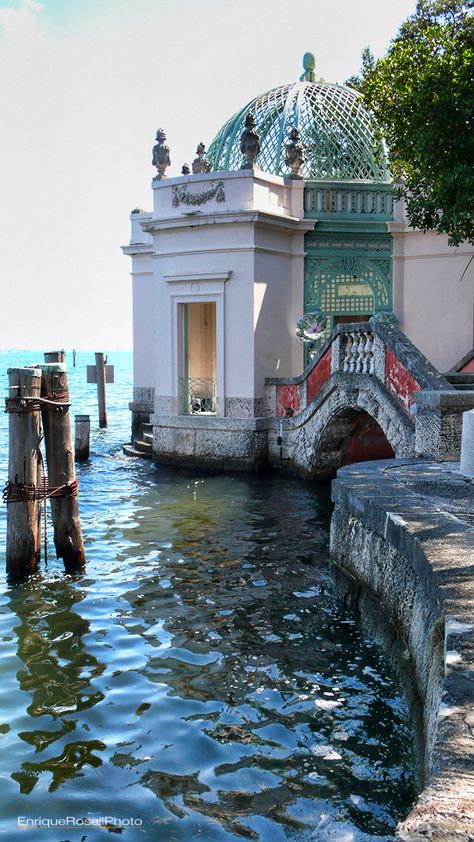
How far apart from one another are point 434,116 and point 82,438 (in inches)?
408

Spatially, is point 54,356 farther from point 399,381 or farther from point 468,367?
point 468,367

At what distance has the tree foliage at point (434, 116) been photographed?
11.2 m

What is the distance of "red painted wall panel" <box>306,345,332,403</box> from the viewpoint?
14773 millimetres

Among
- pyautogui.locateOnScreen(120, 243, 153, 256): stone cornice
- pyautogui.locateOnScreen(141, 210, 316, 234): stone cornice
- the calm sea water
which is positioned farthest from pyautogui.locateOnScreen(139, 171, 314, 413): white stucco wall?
the calm sea water

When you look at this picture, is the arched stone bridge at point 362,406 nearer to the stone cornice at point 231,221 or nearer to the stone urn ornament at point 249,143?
the stone cornice at point 231,221

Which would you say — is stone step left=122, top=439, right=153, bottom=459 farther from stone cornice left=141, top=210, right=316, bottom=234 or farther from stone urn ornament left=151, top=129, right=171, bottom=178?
stone urn ornament left=151, top=129, right=171, bottom=178

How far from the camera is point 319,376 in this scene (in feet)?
49.9

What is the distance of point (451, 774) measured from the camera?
3.06m

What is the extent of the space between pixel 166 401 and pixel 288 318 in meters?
2.93

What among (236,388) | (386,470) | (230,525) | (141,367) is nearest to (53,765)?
(386,470)

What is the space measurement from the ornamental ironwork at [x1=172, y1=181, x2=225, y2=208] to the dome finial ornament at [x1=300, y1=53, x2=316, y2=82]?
5.07 meters

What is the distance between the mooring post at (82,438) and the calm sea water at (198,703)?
7895 mm

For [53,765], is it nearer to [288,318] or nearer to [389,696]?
[389,696]

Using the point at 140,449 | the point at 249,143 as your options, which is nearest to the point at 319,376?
the point at 249,143
